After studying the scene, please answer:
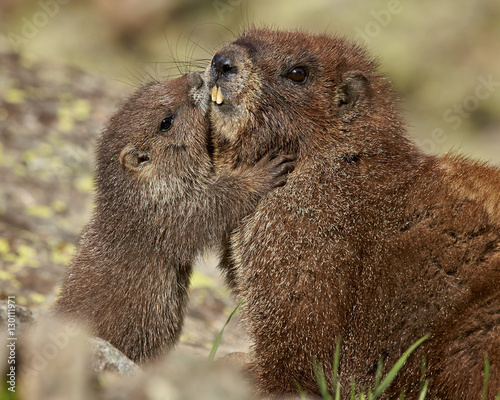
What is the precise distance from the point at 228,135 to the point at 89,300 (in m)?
1.90

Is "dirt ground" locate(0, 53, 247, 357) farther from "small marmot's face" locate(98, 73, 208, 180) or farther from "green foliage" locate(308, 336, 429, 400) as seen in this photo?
"green foliage" locate(308, 336, 429, 400)

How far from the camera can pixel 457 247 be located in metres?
4.39

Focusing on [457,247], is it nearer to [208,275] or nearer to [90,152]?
[208,275]

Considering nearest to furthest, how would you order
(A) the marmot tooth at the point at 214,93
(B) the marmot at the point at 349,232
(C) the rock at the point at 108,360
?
(C) the rock at the point at 108,360, (B) the marmot at the point at 349,232, (A) the marmot tooth at the point at 214,93

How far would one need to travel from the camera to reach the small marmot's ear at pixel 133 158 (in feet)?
19.6

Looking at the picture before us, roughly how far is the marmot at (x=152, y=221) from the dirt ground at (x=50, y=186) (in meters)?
0.44

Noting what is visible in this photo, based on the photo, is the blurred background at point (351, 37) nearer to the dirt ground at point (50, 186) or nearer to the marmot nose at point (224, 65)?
the dirt ground at point (50, 186)

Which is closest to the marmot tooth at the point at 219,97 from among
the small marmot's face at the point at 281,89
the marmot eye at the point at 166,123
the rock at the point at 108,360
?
the small marmot's face at the point at 281,89

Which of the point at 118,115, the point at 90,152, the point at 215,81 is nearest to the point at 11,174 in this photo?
the point at 90,152

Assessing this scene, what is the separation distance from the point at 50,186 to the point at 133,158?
118 inches

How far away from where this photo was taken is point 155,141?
605cm

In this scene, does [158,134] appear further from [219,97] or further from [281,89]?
[281,89]

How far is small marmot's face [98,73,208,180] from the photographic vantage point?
5.89 meters

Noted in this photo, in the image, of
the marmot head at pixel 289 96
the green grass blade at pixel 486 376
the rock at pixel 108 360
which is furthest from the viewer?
the marmot head at pixel 289 96
